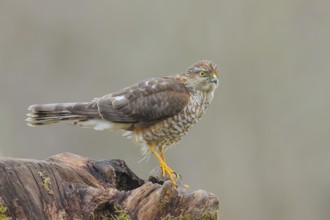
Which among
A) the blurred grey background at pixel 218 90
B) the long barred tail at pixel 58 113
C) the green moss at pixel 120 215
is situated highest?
the long barred tail at pixel 58 113

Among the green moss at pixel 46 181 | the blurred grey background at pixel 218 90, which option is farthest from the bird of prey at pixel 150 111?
the blurred grey background at pixel 218 90

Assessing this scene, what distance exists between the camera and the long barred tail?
23.8 feet

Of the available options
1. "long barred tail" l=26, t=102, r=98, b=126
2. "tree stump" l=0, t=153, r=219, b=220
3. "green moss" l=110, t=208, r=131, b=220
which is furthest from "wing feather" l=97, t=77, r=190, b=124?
"green moss" l=110, t=208, r=131, b=220

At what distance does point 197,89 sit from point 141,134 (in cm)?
72

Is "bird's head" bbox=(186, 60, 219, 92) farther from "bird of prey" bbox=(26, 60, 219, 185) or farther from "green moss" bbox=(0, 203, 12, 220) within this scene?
"green moss" bbox=(0, 203, 12, 220)

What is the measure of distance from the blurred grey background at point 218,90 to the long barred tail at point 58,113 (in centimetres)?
746

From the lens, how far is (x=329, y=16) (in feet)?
61.9

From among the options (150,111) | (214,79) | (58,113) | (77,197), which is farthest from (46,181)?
(214,79)

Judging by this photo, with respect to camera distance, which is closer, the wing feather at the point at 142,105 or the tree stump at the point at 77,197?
the tree stump at the point at 77,197

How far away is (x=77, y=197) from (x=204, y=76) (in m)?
2.42

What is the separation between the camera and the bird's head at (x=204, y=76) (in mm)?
7857

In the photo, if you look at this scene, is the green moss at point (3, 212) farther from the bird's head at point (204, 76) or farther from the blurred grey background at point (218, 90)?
the blurred grey background at point (218, 90)

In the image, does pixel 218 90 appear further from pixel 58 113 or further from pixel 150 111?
Answer: pixel 58 113

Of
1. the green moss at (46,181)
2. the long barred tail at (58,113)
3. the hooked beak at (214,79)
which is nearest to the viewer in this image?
the green moss at (46,181)
